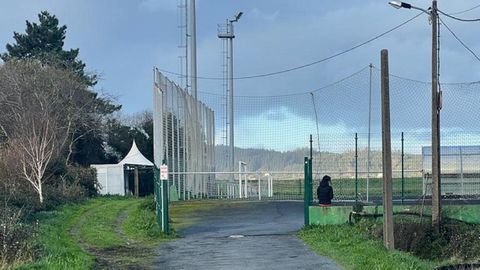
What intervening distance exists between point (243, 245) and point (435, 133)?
5916mm

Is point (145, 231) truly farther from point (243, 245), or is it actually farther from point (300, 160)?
point (300, 160)

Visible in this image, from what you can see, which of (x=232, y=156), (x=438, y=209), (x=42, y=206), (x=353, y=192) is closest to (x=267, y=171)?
(x=232, y=156)

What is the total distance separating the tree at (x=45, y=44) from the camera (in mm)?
56062

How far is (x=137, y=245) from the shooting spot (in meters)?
17.9

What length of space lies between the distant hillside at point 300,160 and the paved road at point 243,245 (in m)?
2.30

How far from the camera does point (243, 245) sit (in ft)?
57.1

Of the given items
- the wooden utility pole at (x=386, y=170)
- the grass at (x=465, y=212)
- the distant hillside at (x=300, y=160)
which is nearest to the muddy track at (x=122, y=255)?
the wooden utility pole at (x=386, y=170)

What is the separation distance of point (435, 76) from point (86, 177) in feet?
90.4

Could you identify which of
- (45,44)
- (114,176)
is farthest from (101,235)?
(45,44)

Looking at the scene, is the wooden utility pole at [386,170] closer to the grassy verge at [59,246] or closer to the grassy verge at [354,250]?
the grassy verge at [354,250]

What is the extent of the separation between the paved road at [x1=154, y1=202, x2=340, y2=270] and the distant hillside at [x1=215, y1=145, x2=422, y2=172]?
230 centimetres

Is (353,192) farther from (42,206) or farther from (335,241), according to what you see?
(42,206)

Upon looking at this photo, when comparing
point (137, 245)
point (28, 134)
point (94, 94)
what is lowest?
point (137, 245)

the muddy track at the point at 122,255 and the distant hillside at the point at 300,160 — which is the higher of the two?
the distant hillside at the point at 300,160
